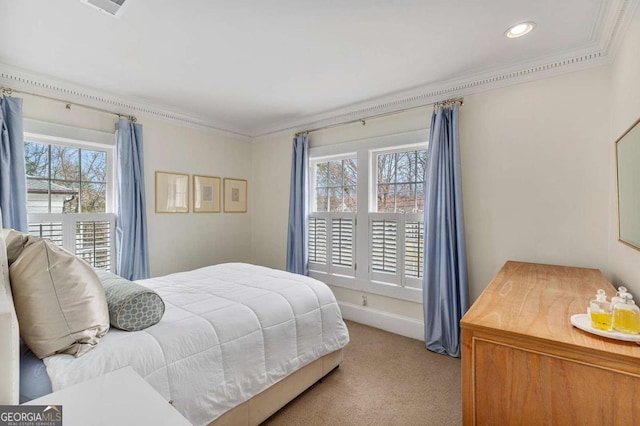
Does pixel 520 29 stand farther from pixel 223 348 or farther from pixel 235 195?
pixel 235 195

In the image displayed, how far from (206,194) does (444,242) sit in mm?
3017

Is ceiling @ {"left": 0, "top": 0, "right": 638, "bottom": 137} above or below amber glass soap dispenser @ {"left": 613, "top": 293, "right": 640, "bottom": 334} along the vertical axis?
above

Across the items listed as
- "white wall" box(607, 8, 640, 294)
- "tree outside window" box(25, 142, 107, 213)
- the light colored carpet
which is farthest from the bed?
"white wall" box(607, 8, 640, 294)

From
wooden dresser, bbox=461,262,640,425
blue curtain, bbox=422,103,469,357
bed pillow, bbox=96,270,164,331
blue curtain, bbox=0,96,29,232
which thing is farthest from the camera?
blue curtain, bbox=422,103,469,357

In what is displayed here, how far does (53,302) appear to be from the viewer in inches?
47.2

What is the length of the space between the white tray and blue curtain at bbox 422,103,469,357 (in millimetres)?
1482

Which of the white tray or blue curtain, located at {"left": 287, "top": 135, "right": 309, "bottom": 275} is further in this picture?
blue curtain, located at {"left": 287, "top": 135, "right": 309, "bottom": 275}

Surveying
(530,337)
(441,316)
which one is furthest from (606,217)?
(530,337)

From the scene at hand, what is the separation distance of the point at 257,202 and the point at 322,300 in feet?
8.64

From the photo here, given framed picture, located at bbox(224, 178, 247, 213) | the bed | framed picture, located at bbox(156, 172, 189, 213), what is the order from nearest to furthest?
the bed → framed picture, located at bbox(156, 172, 189, 213) → framed picture, located at bbox(224, 178, 247, 213)

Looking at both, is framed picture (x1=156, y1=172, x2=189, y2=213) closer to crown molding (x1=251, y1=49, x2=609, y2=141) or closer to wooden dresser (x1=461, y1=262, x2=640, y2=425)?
crown molding (x1=251, y1=49, x2=609, y2=141)

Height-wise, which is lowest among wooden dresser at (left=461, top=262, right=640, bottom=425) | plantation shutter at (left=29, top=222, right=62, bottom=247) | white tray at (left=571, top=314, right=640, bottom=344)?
wooden dresser at (left=461, top=262, right=640, bottom=425)

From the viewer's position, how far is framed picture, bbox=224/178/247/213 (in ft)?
14.1

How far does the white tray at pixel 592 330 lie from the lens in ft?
3.35
